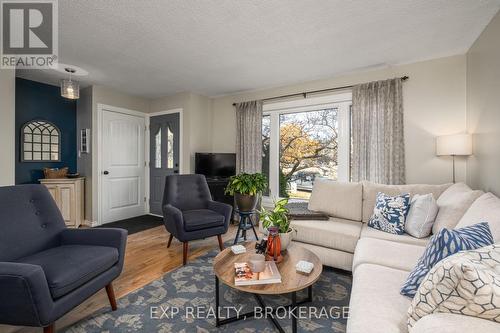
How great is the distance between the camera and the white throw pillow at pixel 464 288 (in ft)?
2.42

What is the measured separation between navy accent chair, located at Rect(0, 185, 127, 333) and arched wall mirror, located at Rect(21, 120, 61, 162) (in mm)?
2445

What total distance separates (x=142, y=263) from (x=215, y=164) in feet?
6.81

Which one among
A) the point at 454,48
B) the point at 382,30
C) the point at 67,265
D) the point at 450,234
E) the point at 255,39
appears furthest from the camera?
the point at 454,48

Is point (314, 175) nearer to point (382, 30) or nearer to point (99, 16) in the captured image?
point (382, 30)

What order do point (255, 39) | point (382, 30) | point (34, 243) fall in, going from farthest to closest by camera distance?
point (255, 39)
point (382, 30)
point (34, 243)

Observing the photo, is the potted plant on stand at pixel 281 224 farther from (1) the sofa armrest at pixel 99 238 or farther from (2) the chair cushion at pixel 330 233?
(1) the sofa armrest at pixel 99 238

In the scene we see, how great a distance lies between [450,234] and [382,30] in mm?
2027

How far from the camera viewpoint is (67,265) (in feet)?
4.85

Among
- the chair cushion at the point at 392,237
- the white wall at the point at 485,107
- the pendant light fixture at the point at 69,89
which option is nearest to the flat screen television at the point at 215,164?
the pendant light fixture at the point at 69,89

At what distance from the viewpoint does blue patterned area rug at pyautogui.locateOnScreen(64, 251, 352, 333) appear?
1.59 m

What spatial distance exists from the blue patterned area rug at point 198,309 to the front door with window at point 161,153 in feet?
8.72

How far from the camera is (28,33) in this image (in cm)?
230

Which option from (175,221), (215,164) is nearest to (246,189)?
(175,221)

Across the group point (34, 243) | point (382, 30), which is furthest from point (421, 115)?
point (34, 243)
